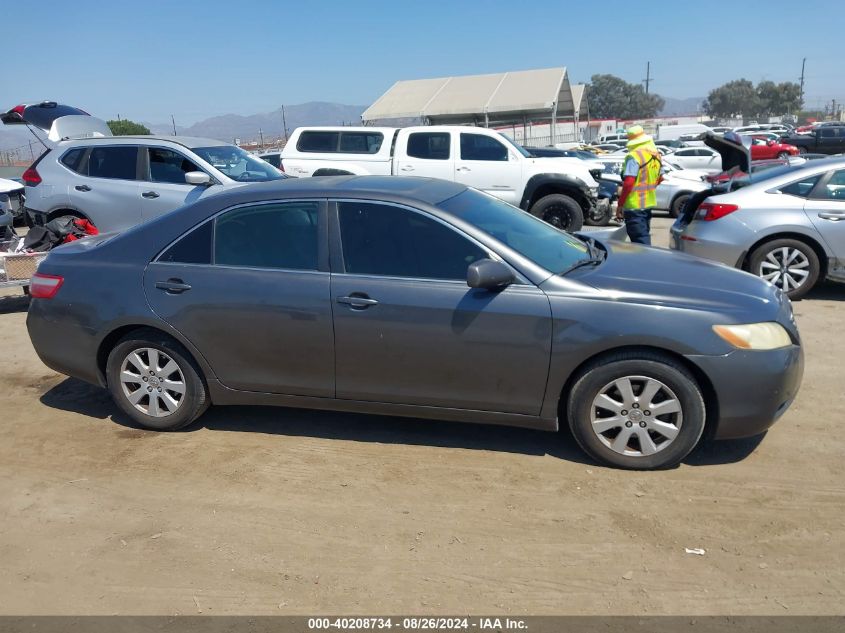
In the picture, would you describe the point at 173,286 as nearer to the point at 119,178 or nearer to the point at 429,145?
the point at 119,178

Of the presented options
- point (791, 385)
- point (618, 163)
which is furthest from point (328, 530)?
point (618, 163)

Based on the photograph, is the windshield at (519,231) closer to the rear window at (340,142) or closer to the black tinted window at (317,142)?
the rear window at (340,142)

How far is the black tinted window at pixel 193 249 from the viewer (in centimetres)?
448

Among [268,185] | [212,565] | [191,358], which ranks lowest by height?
[212,565]

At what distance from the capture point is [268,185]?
4625 millimetres

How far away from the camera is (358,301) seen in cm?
409

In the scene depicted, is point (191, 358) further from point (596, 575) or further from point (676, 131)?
point (676, 131)

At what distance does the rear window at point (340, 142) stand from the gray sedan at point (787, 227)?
6803mm

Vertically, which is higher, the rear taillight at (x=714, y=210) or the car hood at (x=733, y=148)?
the car hood at (x=733, y=148)

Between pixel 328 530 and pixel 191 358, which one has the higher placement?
pixel 191 358

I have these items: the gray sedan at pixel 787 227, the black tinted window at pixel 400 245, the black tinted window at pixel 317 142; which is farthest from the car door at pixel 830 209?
the black tinted window at pixel 317 142

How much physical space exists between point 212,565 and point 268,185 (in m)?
2.40

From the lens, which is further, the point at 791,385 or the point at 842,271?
the point at 842,271

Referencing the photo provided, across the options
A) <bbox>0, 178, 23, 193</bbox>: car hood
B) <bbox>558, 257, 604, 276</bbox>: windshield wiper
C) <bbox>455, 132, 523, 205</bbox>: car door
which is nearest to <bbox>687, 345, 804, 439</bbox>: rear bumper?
<bbox>558, 257, 604, 276</bbox>: windshield wiper
